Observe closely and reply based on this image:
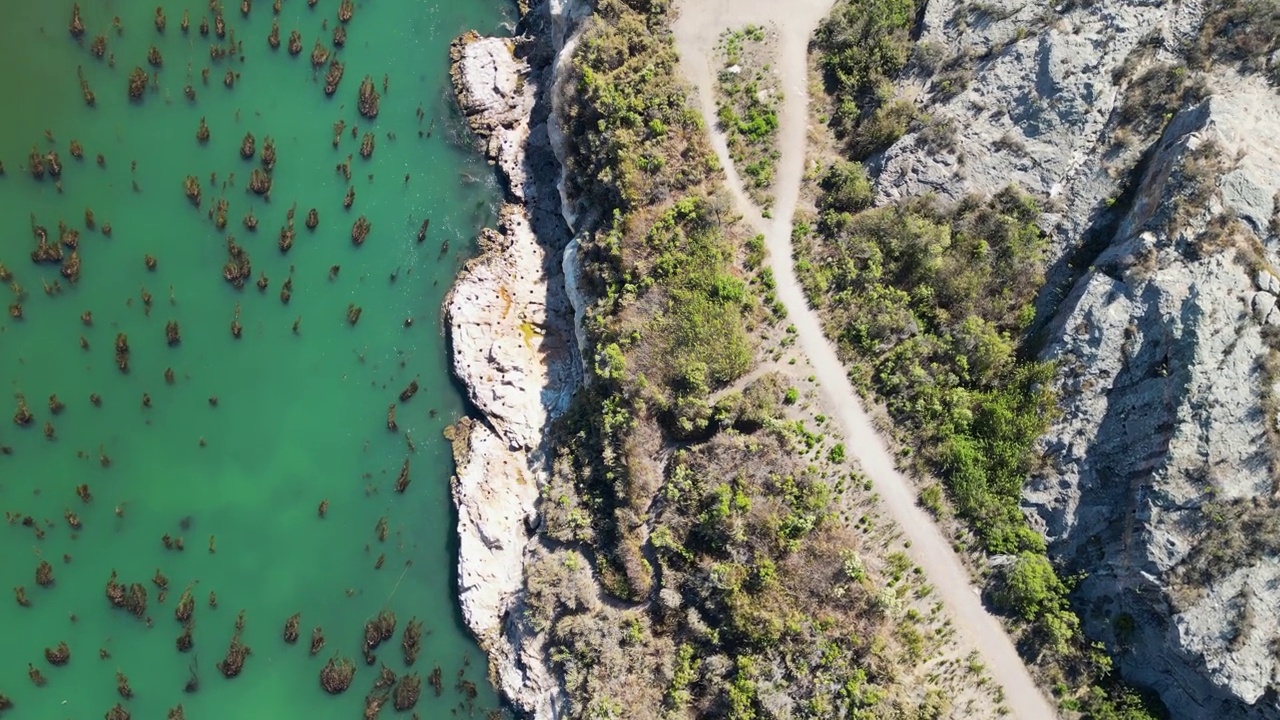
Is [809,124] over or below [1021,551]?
over

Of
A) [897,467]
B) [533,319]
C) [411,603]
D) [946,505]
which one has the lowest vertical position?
[946,505]

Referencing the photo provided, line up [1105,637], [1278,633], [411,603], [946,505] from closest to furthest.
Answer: [1278,633], [1105,637], [946,505], [411,603]

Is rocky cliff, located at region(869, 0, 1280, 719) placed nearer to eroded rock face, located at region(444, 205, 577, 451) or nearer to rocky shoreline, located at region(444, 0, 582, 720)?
rocky shoreline, located at region(444, 0, 582, 720)

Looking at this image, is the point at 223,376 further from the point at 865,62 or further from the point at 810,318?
the point at 865,62

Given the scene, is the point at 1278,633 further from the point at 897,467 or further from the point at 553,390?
the point at 553,390

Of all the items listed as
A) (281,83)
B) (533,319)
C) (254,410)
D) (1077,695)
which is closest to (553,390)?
(533,319)

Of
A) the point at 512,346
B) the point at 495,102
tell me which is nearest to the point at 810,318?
the point at 512,346

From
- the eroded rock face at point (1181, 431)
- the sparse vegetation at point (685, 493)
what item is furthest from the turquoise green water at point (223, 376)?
the eroded rock face at point (1181, 431)
